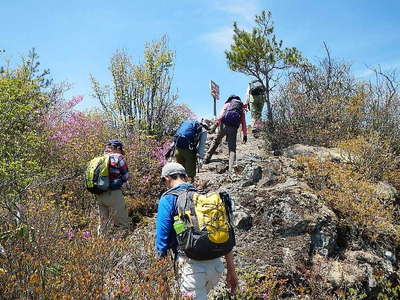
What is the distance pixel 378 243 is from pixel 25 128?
6855 millimetres

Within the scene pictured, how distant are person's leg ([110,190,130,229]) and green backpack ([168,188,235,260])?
9.68 ft

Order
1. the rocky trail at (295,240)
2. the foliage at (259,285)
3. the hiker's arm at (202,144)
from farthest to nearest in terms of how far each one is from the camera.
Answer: the hiker's arm at (202,144), the rocky trail at (295,240), the foliage at (259,285)

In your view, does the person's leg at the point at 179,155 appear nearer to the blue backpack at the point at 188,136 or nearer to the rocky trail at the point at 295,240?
the blue backpack at the point at 188,136

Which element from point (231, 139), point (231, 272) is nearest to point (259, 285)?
point (231, 272)

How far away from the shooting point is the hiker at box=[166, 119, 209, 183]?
7.16 metres

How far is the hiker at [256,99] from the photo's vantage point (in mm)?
13906

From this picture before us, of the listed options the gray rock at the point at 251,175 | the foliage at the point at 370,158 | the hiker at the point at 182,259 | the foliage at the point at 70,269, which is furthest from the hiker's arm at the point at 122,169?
the foliage at the point at 370,158

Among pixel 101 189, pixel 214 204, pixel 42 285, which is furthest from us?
pixel 101 189

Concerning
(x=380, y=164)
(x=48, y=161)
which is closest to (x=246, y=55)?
(x=380, y=164)

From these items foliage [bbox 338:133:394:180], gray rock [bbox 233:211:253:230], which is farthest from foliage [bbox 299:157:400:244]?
gray rock [bbox 233:211:253:230]

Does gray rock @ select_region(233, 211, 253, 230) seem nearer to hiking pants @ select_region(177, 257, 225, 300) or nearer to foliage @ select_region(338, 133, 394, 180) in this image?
hiking pants @ select_region(177, 257, 225, 300)

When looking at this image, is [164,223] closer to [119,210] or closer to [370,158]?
[119,210]

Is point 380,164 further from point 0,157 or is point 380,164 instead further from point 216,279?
point 0,157

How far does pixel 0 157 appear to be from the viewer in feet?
22.7
